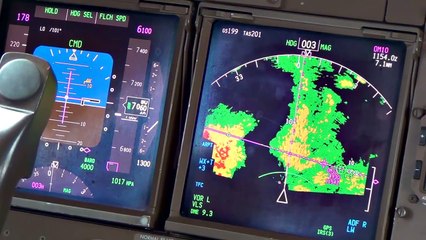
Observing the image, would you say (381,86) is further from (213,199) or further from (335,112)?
(213,199)

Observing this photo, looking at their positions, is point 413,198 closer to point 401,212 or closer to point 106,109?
point 401,212

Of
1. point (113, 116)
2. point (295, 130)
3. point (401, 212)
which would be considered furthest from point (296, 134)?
point (113, 116)

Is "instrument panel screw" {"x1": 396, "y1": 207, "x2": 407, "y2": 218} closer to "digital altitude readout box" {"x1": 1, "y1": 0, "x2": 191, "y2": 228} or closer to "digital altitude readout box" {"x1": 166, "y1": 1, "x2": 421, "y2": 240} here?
"digital altitude readout box" {"x1": 166, "y1": 1, "x2": 421, "y2": 240}

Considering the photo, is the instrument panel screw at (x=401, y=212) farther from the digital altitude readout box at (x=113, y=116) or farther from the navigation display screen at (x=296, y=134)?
the digital altitude readout box at (x=113, y=116)

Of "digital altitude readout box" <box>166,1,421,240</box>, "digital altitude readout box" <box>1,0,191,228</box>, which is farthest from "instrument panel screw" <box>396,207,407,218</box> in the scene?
"digital altitude readout box" <box>1,0,191,228</box>

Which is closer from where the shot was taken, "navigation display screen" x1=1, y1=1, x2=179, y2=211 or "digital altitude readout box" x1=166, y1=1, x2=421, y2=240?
"digital altitude readout box" x1=166, y1=1, x2=421, y2=240

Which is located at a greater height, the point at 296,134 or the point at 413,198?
the point at 296,134
